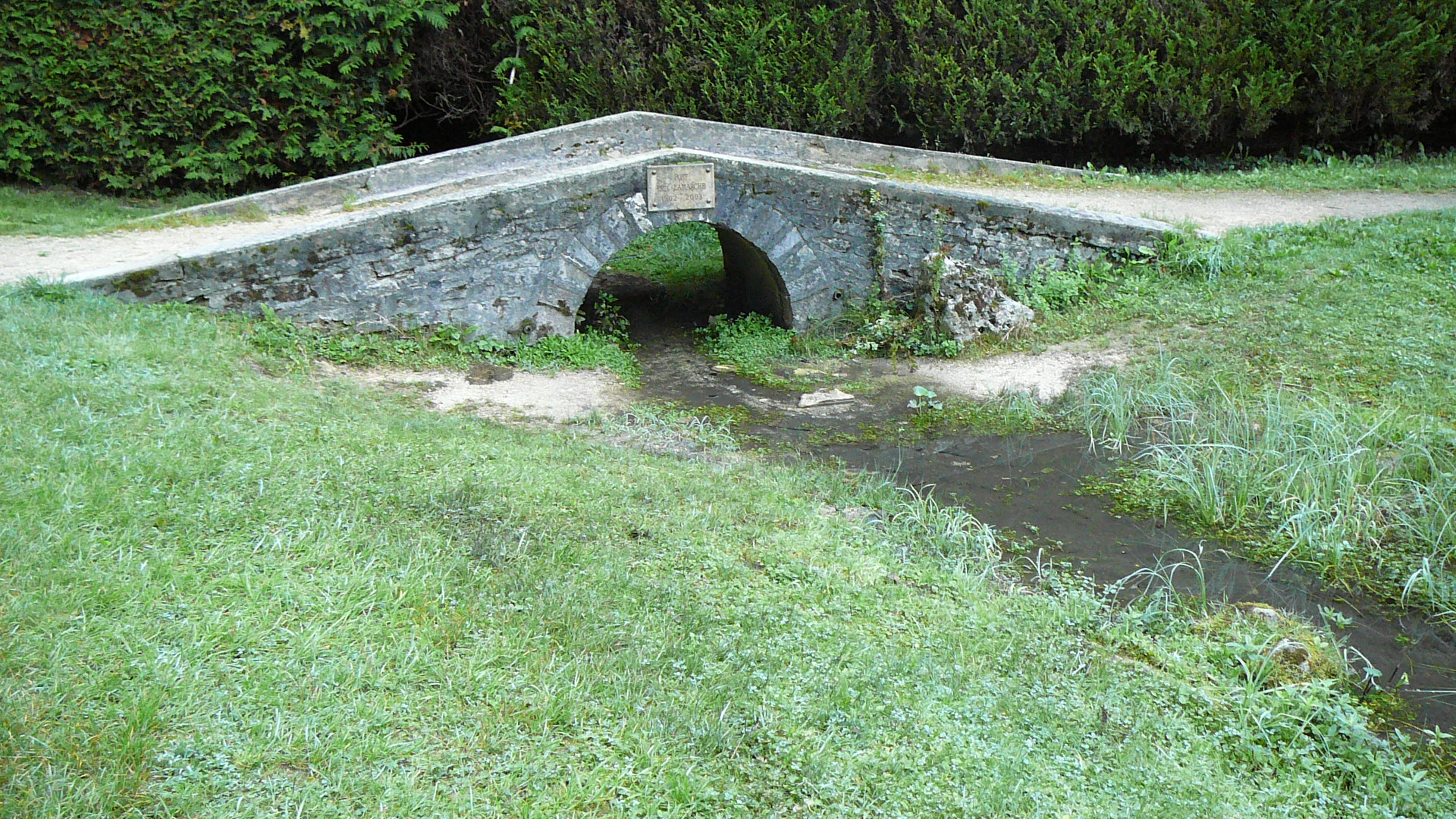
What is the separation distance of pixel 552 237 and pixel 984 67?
20.0ft

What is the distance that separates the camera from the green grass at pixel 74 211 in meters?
8.41

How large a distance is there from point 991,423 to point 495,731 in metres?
4.85

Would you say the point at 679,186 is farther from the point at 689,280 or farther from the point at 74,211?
the point at 74,211

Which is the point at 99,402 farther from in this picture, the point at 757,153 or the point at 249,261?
the point at 757,153

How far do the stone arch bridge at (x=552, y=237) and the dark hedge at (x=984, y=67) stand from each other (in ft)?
7.05

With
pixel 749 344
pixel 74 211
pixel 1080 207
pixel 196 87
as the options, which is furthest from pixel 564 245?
pixel 196 87

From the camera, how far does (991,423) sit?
6.95m

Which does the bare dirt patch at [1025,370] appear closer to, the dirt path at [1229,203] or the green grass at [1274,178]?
the dirt path at [1229,203]

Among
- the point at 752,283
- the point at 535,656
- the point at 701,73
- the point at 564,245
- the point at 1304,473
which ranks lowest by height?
the point at 1304,473

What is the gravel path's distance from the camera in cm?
718

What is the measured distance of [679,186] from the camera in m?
8.36

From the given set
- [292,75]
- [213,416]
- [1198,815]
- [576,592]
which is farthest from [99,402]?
[292,75]

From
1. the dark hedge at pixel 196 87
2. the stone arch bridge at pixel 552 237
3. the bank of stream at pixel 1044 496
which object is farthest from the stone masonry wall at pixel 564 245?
the dark hedge at pixel 196 87

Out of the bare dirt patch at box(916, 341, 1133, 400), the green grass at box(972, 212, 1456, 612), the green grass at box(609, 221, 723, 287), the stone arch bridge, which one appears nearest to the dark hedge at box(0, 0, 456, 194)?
the stone arch bridge
